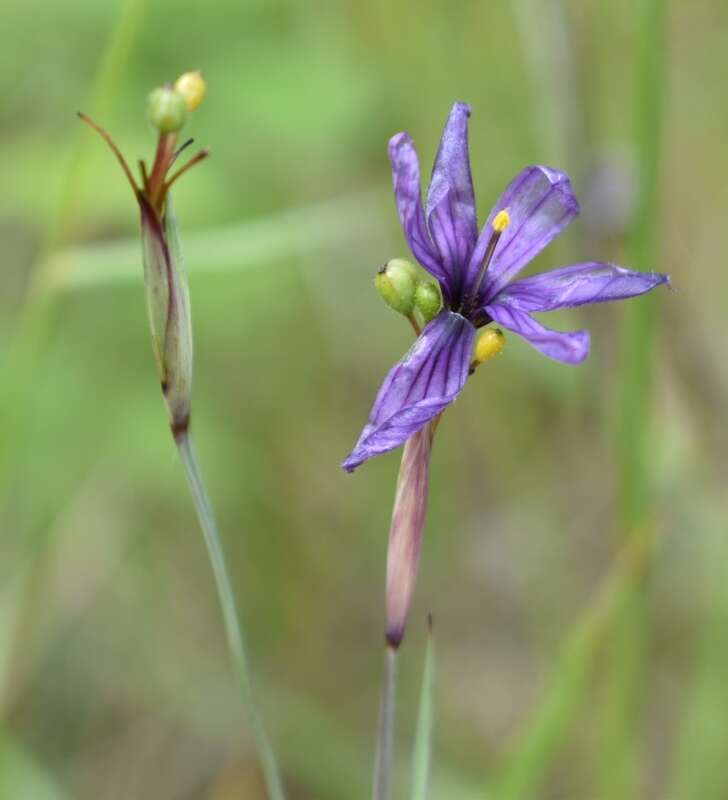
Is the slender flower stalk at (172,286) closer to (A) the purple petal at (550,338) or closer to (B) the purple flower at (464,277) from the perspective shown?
(B) the purple flower at (464,277)

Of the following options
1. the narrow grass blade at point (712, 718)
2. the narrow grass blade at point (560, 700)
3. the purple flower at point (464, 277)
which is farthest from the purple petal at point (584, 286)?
the narrow grass blade at point (712, 718)

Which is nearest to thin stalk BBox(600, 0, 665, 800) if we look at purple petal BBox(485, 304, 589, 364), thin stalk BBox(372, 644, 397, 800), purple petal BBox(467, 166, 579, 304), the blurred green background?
the blurred green background

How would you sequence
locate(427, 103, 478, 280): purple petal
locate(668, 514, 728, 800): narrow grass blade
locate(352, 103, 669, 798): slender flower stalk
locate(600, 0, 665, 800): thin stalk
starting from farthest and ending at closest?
locate(668, 514, 728, 800): narrow grass blade
locate(600, 0, 665, 800): thin stalk
locate(427, 103, 478, 280): purple petal
locate(352, 103, 669, 798): slender flower stalk

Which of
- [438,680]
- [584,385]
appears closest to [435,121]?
[584,385]

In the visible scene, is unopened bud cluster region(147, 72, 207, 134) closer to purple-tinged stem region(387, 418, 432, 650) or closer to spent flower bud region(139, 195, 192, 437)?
spent flower bud region(139, 195, 192, 437)

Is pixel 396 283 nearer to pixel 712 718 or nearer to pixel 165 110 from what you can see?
pixel 165 110

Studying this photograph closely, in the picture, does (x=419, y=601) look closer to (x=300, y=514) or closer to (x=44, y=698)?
(x=300, y=514)
